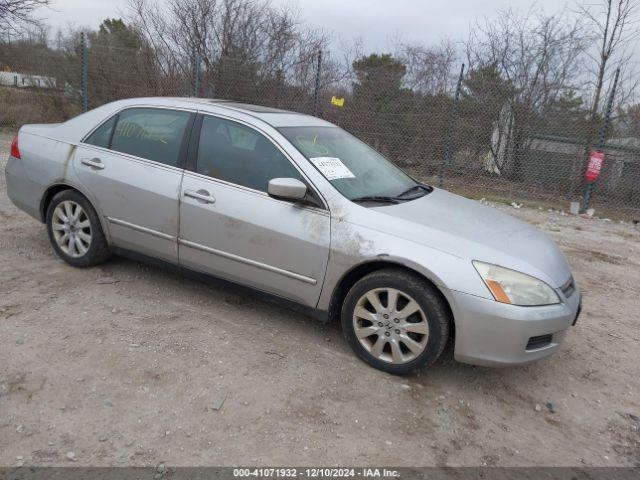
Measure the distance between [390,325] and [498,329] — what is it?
633 millimetres

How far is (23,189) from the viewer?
14.9ft

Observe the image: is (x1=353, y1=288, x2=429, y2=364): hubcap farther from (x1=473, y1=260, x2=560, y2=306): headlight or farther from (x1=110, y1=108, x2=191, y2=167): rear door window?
(x1=110, y1=108, x2=191, y2=167): rear door window

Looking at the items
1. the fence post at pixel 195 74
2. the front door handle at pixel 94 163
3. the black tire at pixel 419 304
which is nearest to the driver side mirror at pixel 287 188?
the black tire at pixel 419 304

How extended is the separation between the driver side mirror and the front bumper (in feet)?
3.71

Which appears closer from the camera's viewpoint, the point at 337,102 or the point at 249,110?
the point at 249,110

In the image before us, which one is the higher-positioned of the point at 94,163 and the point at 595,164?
the point at 595,164

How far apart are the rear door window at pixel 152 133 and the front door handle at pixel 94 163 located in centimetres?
16

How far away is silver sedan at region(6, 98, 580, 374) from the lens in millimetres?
3043

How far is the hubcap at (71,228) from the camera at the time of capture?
427 cm

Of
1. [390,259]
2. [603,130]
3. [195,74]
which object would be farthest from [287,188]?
[195,74]

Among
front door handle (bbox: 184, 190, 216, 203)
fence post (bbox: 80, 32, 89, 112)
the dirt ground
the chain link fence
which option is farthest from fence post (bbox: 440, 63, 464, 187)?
fence post (bbox: 80, 32, 89, 112)

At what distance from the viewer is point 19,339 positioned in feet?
10.7

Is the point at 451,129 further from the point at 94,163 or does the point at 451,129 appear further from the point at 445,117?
the point at 94,163

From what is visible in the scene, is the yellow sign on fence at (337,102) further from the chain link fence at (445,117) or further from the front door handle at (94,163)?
the front door handle at (94,163)
